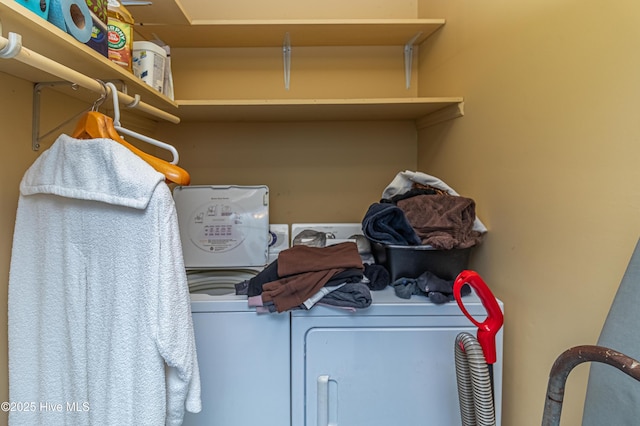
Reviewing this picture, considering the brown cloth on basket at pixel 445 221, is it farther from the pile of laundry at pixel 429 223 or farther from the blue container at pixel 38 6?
the blue container at pixel 38 6

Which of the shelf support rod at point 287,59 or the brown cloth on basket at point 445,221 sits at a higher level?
the shelf support rod at point 287,59

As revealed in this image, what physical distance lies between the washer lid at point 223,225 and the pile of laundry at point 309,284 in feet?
1.90

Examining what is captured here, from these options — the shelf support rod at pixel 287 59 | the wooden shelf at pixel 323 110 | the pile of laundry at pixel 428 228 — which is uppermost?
the shelf support rod at pixel 287 59

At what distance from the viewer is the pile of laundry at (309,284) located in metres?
1.31

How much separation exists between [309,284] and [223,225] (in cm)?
88

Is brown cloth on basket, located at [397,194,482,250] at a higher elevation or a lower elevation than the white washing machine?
higher

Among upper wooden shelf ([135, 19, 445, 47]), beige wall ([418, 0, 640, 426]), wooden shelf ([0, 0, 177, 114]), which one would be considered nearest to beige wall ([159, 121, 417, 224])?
upper wooden shelf ([135, 19, 445, 47])

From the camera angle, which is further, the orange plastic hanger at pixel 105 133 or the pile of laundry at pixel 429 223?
the pile of laundry at pixel 429 223

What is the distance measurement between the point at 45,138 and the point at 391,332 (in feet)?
4.50

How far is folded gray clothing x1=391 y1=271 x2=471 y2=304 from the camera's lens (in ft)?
4.50

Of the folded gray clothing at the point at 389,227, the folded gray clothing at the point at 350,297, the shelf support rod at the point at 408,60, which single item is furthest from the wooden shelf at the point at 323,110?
the folded gray clothing at the point at 350,297

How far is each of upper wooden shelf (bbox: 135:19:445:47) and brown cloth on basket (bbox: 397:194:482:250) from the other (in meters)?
1.00

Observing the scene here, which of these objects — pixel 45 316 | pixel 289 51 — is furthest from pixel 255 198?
pixel 45 316

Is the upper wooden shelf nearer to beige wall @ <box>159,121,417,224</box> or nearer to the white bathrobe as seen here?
beige wall @ <box>159,121,417,224</box>
